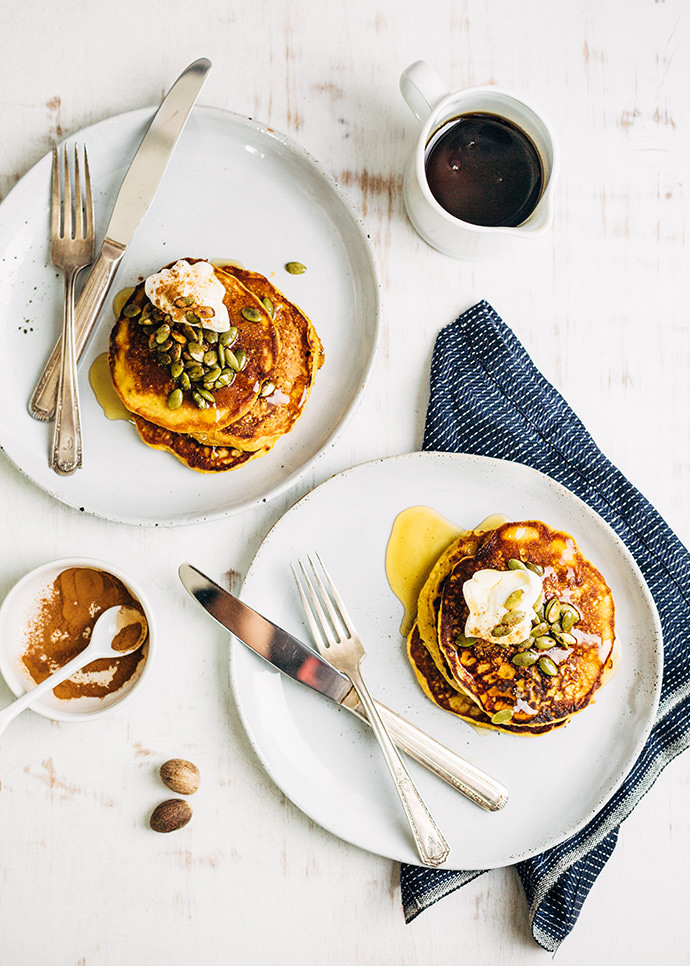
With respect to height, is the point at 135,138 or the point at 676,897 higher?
the point at 135,138

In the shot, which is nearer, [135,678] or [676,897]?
[135,678]

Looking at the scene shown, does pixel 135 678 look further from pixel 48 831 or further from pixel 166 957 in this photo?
pixel 166 957

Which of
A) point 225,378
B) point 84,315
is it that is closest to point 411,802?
point 225,378

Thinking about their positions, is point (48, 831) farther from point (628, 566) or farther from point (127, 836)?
point (628, 566)

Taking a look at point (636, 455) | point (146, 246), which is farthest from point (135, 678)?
point (636, 455)

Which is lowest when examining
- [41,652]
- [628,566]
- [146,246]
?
[41,652]

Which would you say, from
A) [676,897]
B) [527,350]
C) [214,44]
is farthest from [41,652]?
[676,897]
